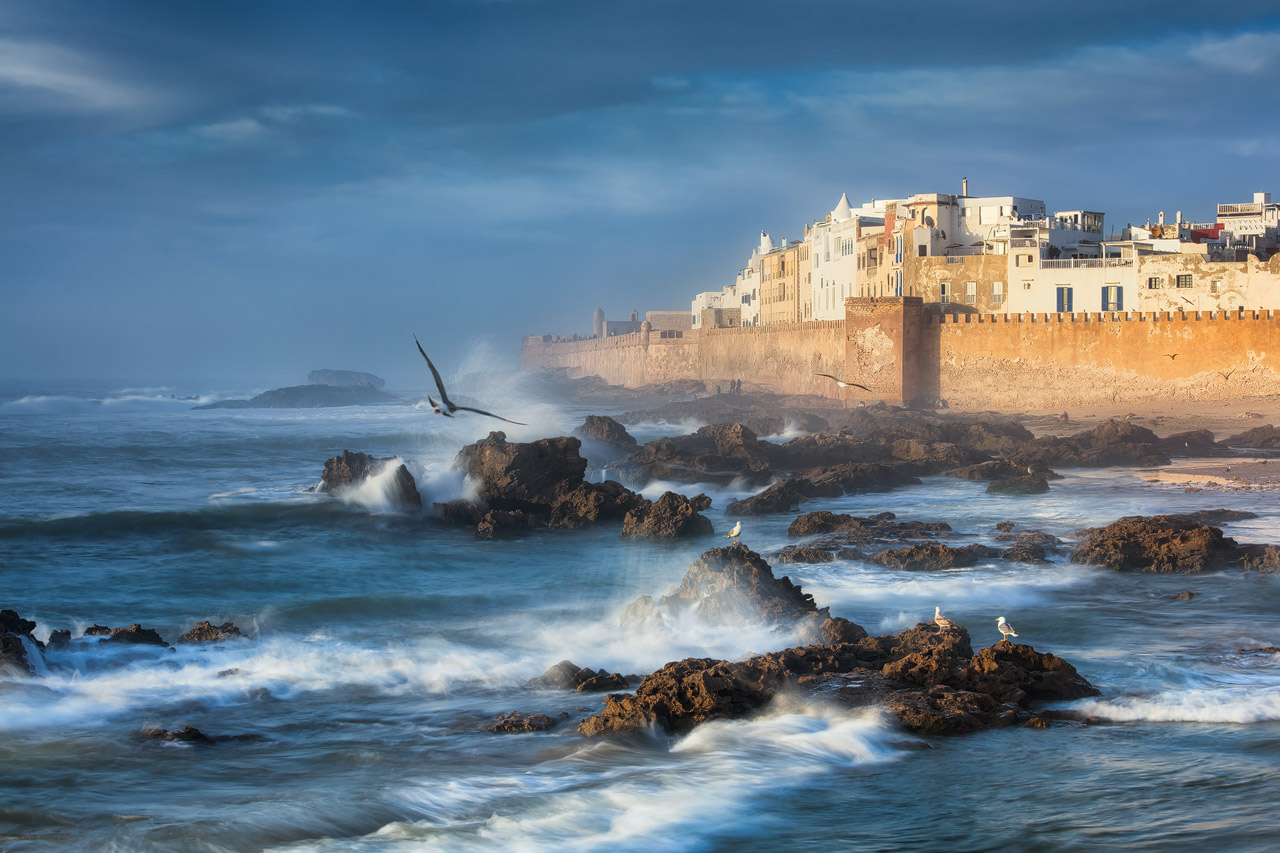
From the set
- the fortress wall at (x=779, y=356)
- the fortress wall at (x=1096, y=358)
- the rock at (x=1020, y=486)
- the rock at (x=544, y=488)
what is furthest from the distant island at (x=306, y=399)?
the rock at (x=1020, y=486)

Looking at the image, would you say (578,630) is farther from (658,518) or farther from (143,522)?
(143,522)

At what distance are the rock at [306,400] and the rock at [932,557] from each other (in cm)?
5314

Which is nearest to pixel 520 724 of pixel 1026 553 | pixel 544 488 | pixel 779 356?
pixel 1026 553

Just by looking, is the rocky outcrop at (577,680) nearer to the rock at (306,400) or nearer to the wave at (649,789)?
the wave at (649,789)

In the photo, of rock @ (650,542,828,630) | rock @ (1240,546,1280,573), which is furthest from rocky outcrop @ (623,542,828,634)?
rock @ (1240,546,1280,573)

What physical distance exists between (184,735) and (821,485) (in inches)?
529

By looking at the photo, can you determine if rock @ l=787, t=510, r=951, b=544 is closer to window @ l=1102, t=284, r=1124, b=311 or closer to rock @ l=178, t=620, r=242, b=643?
rock @ l=178, t=620, r=242, b=643

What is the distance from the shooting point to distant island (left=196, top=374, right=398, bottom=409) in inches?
2472

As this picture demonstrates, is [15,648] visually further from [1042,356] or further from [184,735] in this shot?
[1042,356]

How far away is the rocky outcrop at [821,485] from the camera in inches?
691

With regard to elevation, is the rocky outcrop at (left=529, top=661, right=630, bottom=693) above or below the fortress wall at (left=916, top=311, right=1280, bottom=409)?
below

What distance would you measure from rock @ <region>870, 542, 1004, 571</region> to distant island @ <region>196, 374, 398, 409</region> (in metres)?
53.1

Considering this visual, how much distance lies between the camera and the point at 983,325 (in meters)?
34.5

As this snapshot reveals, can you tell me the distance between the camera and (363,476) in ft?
62.0
